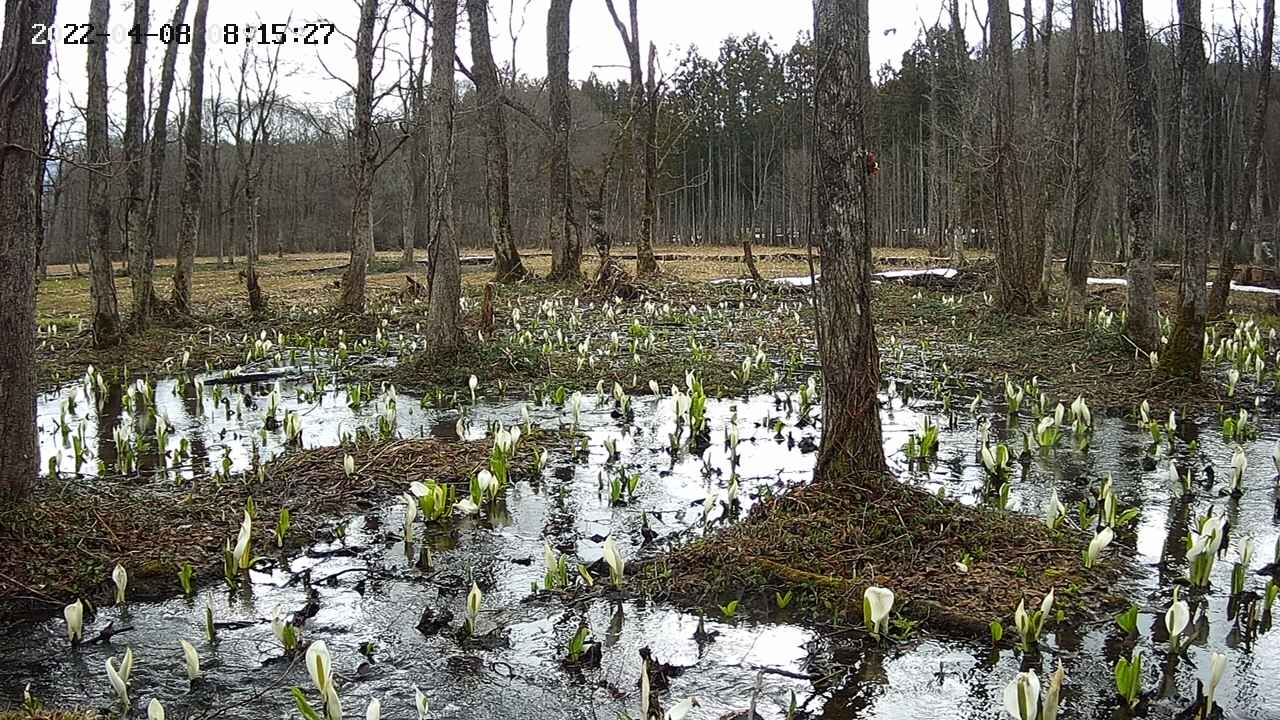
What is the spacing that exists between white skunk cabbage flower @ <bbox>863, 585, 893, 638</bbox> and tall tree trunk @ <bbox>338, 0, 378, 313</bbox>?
11455mm

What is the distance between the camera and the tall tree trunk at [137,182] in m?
13.2

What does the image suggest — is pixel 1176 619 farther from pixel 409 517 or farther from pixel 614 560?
pixel 409 517

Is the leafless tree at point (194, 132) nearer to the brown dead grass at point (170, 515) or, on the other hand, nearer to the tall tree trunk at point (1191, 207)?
the brown dead grass at point (170, 515)

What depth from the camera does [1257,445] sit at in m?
7.39

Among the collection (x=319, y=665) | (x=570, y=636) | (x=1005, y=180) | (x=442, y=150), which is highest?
(x=1005, y=180)

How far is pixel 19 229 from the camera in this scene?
4789 mm

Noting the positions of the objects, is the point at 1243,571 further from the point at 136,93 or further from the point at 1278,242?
the point at 1278,242

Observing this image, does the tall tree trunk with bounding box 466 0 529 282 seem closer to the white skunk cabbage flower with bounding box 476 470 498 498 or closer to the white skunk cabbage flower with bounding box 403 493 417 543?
the white skunk cabbage flower with bounding box 476 470 498 498

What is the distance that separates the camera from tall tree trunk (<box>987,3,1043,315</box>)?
14680mm

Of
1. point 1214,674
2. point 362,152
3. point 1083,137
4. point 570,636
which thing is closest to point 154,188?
point 362,152

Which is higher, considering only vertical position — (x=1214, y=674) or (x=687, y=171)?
(x=687, y=171)

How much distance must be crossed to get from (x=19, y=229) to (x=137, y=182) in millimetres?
9841

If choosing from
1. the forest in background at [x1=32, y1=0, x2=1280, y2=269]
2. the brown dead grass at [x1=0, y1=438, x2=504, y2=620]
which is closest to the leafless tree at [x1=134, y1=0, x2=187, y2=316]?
the brown dead grass at [x1=0, y1=438, x2=504, y2=620]

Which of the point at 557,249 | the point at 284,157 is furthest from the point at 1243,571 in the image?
the point at 284,157
